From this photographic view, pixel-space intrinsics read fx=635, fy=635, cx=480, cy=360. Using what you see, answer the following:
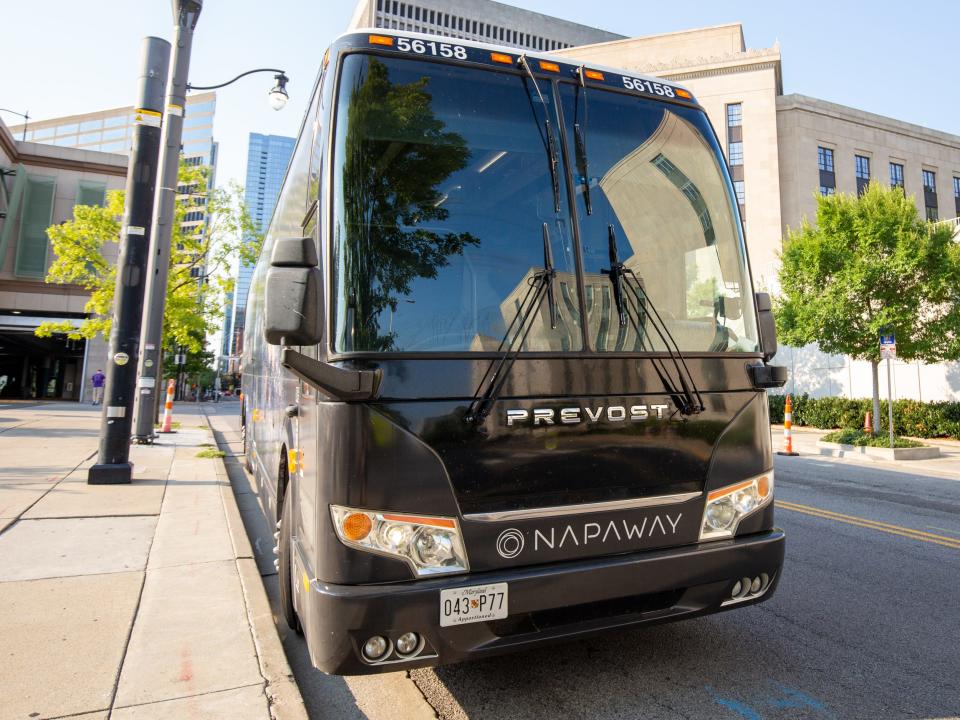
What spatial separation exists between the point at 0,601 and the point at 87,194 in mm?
36210

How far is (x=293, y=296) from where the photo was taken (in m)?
2.63

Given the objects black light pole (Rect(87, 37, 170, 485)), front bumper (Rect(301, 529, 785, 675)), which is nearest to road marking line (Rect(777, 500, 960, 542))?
front bumper (Rect(301, 529, 785, 675))

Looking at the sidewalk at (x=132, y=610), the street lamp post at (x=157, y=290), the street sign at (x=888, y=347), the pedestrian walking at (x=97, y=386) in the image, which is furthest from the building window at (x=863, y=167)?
the sidewalk at (x=132, y=610)

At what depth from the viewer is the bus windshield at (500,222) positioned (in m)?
2.75

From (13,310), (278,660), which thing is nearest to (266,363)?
(278,660)

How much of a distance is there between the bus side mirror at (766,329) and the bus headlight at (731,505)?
0.67m

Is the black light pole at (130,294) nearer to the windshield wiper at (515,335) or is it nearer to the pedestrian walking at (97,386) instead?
the windshield wiper at (515,335)

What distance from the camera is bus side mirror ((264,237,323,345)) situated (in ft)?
8.55

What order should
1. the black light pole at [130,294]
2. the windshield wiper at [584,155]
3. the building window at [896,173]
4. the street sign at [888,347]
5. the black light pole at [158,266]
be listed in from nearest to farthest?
1. the windshield wiper at [584,155]
2. the black light pole at [130,294]
3. the black light pole at [158,266]
4. the street sign at [888,347]
5. the building window at [896,173]

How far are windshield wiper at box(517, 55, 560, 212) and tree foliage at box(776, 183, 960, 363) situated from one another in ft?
51.2

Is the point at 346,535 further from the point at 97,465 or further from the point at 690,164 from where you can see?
the point at 97,465

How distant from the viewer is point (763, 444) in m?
3.26

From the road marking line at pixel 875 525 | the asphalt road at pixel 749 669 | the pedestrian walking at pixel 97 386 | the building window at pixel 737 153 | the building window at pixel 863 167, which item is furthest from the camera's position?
the building window at pixel 863 167

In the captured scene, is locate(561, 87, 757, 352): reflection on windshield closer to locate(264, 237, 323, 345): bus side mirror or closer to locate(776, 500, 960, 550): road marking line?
locate(264, 237, 323, 345): bus side mirror
